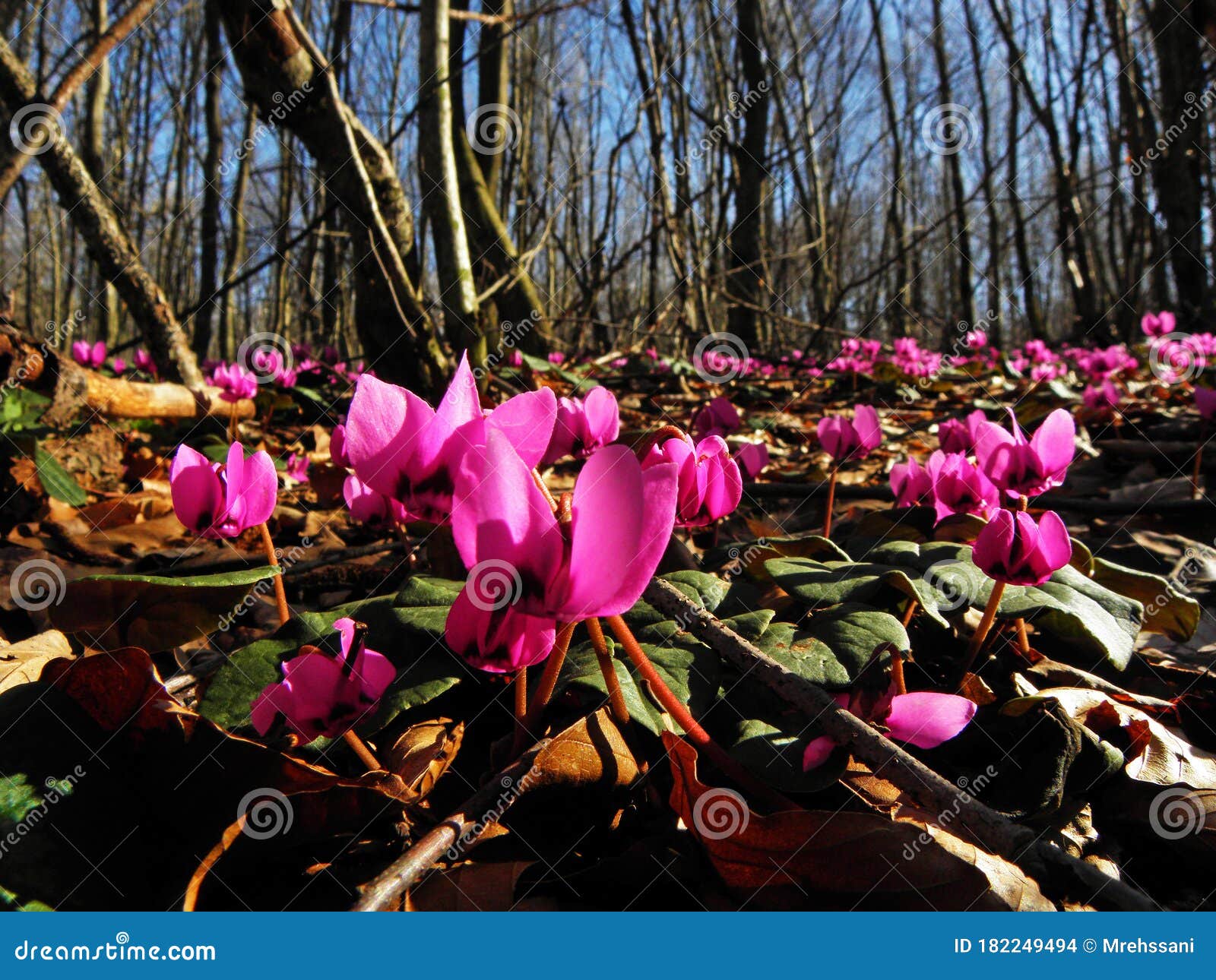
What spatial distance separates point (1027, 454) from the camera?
1.34 metres

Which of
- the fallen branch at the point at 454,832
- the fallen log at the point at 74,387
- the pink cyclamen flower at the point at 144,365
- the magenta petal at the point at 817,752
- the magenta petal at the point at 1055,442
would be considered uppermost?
the pink cyclamen flower at the point at 144,365

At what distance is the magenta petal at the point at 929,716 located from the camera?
90 cm

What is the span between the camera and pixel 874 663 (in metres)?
0.98

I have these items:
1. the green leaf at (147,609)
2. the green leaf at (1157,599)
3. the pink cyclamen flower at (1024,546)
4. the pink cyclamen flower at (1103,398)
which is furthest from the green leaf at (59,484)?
the pink cyclamen flower at (1103,398)

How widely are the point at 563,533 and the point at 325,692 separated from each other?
0.40 m

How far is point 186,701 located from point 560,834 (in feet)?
2.15

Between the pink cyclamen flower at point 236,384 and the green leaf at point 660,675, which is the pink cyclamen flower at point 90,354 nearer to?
the pink cyclamen flower at point 236,384

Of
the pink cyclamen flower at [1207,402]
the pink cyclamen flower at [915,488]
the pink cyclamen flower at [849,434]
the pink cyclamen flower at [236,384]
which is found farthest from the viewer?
the pink cyclamen flower at [236,384]

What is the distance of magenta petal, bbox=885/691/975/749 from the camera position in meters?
0.90

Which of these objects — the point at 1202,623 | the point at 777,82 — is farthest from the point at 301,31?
the point at 777,82

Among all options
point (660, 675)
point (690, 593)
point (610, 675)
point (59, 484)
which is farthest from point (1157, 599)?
point (59, 484)

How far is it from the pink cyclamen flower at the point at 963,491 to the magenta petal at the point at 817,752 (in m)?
0.76

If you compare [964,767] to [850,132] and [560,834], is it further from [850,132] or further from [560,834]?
[850,132]

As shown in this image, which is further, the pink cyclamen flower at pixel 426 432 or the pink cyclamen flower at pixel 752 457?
the pink cyclamen flower at pixel 752 457
